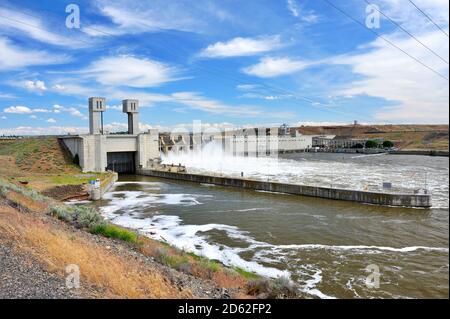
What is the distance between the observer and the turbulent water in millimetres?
12438

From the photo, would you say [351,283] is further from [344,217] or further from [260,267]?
[344,217]

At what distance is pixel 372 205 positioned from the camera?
84.9ft

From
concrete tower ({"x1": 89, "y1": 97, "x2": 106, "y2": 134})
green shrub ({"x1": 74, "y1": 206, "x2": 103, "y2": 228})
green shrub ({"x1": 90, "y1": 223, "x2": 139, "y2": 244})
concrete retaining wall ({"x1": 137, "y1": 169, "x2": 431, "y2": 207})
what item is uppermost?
concrete tower ({"x1": 89, "y1": 97, "x2": 106, "y2": 134})

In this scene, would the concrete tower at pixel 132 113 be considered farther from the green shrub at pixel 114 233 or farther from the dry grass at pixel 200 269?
the dry grass at pixel 200 269

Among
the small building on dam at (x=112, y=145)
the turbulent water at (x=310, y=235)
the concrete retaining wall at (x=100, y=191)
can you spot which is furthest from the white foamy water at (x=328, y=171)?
Answer: the concrete retaining wall at (x=100, y=191)

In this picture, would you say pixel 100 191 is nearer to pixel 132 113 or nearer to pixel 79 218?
pixel 79 218

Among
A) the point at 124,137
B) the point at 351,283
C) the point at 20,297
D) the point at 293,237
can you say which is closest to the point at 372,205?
the point at 293,237

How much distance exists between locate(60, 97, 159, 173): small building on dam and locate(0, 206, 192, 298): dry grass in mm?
35930

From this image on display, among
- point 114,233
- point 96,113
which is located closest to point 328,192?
point 114,233

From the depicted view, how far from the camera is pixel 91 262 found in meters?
8.57

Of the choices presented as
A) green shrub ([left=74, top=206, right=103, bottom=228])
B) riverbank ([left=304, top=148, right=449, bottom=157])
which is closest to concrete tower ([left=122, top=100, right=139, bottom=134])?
green shrub ([left=74, top=206, right=103, bottom=228])

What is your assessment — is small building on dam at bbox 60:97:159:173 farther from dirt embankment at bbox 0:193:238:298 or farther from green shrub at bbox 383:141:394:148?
green shrub at bbox 383:141:394:148

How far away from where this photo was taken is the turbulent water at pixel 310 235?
12438 mm

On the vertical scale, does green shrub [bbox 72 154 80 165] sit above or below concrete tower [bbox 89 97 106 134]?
below
